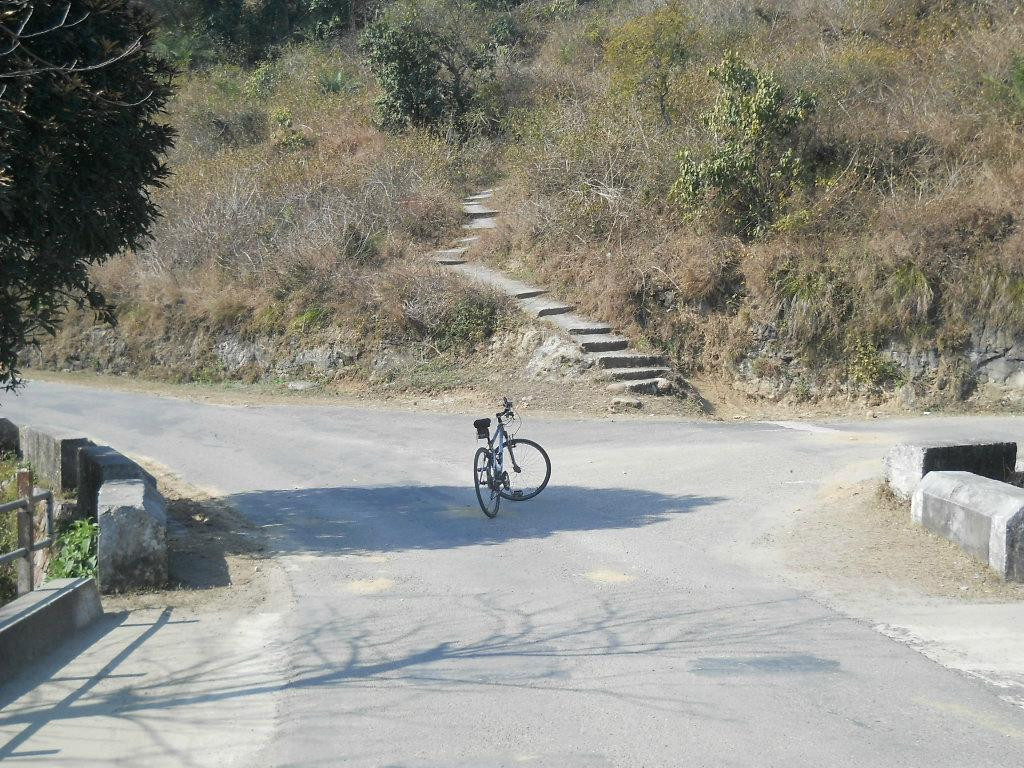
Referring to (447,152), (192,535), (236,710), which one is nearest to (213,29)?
(447,152)

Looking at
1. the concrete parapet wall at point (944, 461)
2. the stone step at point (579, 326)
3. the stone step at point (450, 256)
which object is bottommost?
the concrete parapet wall at point (944, 461)

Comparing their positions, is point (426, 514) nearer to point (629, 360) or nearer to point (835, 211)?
point (629, 360)

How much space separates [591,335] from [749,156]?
4.91 metres

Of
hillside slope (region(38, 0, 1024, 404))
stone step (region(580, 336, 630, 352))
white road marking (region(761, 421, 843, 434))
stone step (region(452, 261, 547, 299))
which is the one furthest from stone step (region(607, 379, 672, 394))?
stone step (region(452, 261, 547, 299))

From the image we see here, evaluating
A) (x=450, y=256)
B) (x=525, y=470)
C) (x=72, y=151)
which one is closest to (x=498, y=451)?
(x=525, y=470)

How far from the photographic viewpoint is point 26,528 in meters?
8.15

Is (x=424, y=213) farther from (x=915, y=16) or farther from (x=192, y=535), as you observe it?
(x=192, y=535)

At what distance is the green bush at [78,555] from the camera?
906cm

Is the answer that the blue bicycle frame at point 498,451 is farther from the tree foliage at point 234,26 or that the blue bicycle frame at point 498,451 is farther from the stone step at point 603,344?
the tree foliage at point 234,26

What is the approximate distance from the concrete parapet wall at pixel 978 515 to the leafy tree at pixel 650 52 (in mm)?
18142

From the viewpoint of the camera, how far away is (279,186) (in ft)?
96.1

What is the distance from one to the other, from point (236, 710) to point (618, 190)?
18646mm

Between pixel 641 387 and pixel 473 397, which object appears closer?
pixel 641 387

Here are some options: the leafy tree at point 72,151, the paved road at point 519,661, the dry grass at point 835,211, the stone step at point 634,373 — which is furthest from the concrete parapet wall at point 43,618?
the dry grass at point 835,211
